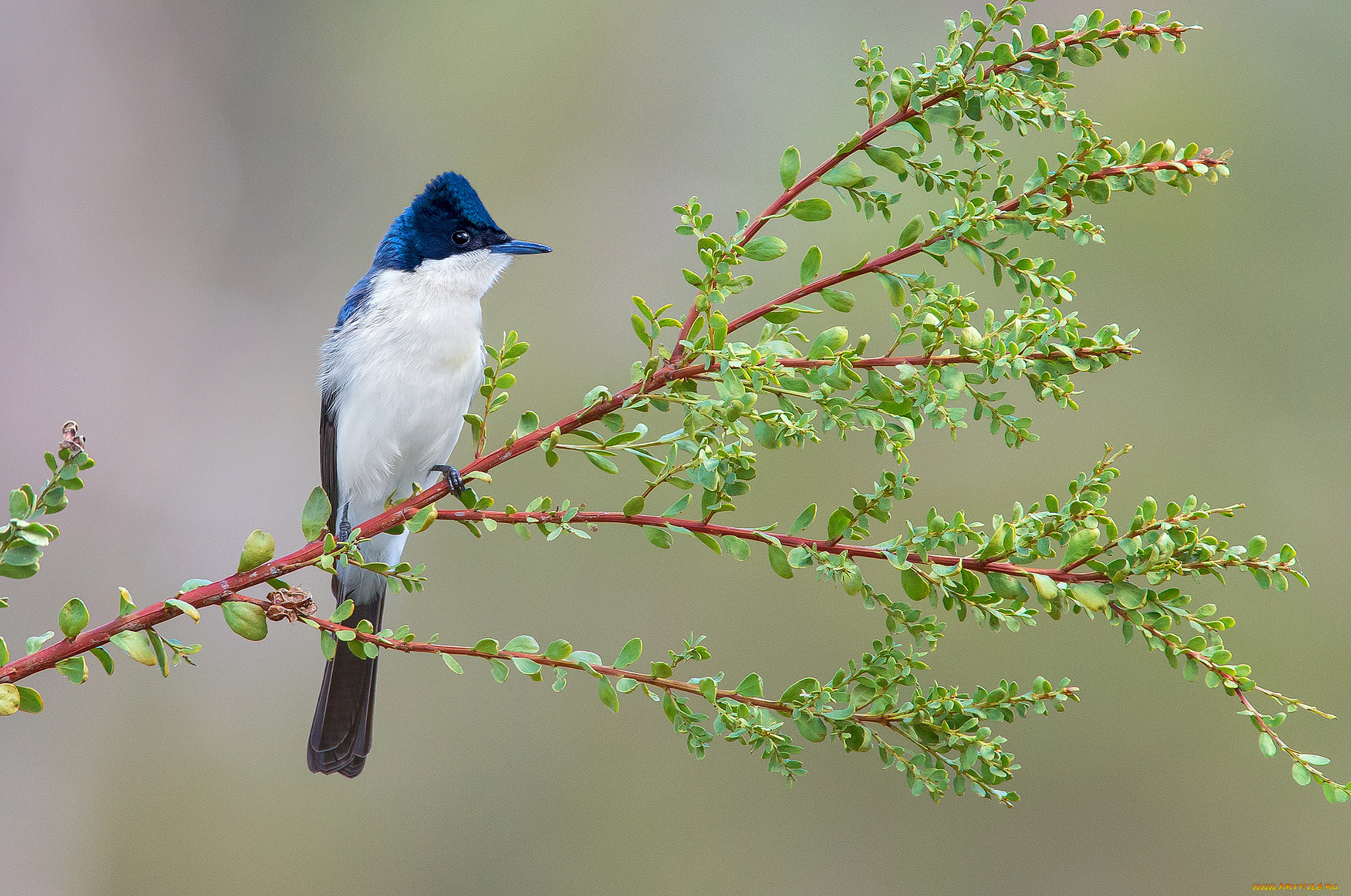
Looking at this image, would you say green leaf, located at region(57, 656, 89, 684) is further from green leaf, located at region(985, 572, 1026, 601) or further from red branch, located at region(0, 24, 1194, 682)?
green leaf, located at region(985, 572, 1026, 601)

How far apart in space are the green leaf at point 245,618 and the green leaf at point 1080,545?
592 mm

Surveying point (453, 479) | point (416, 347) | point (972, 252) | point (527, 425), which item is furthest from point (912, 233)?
point (416, 347)

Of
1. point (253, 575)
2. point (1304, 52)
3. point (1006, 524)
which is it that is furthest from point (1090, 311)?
point (253, 575)

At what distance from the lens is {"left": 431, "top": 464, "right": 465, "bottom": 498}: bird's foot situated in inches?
36.8

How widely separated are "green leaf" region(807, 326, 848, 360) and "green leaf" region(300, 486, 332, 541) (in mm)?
401

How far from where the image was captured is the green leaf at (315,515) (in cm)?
81

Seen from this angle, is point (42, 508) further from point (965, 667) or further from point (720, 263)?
point (965, 667)

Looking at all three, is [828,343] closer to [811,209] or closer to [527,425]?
[811,209]

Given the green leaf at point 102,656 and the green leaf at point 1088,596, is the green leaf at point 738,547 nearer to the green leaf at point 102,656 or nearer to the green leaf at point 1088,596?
the green leaf at point 1088,596

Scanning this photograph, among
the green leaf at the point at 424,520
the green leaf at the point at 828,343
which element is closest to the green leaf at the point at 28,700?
the green leaf at the point at 424,520

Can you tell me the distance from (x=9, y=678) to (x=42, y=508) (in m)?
0.13

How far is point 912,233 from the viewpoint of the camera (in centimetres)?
80

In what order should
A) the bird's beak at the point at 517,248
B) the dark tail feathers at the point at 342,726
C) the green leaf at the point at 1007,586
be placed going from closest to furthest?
the green leaf at the point at 1007,586 < the dark tail feathers at the point at 342,726 < the bird's beak at the point at 517,248

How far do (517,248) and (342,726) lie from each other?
0.69 m
